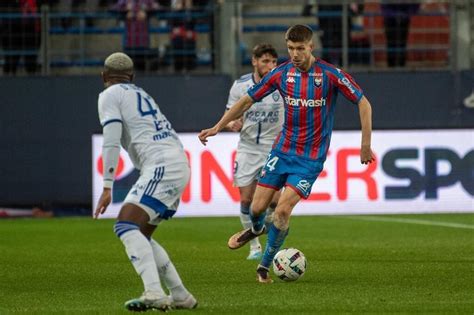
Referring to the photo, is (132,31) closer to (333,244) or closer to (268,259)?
(333,244)

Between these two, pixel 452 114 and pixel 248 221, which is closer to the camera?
pixel 248 221

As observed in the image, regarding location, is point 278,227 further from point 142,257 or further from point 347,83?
point 142,257

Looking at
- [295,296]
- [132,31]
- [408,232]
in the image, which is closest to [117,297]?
[295,296]

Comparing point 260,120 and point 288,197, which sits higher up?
point 260,120

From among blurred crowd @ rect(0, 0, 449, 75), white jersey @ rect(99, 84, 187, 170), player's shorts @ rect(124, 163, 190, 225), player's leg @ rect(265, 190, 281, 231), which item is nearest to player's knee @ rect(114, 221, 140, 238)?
player's shorts @ rect(124, 163, 190, 225)

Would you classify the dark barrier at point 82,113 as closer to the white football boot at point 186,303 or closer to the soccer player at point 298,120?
the soccer player at point 298,120

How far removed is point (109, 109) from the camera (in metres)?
9.09

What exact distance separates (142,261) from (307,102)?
10.8 feet

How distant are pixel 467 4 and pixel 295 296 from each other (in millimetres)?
13304

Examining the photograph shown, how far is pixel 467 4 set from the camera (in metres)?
22.5

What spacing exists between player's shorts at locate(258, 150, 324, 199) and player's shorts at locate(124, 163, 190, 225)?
250cm

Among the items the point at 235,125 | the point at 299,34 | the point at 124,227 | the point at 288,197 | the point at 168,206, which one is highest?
the point at 299,34

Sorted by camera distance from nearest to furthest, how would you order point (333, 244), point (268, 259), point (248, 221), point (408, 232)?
point (268, 259) < point (248, 221) < point (333, 244) < point (408, 232)

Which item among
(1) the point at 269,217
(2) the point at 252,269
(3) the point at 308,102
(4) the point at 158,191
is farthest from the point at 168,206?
(1) the point at 269,217
